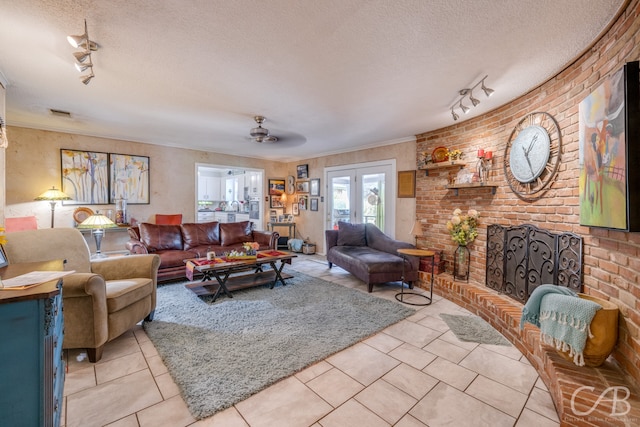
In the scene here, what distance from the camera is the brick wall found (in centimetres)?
162

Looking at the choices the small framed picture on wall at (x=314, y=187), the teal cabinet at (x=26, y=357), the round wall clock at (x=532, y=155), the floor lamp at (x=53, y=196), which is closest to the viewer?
the teal cabinet at (x=26, y=357)

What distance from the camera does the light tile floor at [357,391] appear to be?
1.60 m

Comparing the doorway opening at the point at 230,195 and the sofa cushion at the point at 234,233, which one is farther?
the doorway opening at the point at 230,195

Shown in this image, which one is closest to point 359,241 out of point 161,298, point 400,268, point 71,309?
point 400,268

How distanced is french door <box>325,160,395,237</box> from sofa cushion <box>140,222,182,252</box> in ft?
10.5

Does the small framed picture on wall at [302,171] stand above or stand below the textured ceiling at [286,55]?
below

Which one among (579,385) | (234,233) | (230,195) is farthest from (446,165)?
(230,195)

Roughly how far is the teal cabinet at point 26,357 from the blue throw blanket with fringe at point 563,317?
9.47ft

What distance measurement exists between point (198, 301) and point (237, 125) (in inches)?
104

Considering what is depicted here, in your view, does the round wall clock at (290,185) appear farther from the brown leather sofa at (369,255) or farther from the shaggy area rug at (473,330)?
the shaggy area rug at (473,330)

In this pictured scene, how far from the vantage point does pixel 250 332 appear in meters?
2.64

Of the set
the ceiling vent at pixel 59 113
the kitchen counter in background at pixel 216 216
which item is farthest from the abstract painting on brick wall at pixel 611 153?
the kitchen counter in background at pixel 216 216

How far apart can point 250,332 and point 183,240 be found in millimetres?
2970

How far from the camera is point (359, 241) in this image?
5.00 m
